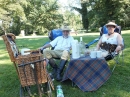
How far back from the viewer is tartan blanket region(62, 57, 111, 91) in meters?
2.93

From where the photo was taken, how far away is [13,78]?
3.73 meters

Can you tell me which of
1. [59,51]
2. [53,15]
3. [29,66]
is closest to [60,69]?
[59,51]

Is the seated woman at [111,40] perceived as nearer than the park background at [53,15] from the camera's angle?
Yes

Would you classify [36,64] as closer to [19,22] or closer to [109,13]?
[109,13]

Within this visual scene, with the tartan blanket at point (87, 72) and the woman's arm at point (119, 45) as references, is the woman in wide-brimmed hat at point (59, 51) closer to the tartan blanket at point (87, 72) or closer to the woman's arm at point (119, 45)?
the tartan blanket at point (87, 72)

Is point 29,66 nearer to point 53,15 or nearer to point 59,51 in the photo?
point 59,51

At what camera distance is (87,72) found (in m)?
2.99

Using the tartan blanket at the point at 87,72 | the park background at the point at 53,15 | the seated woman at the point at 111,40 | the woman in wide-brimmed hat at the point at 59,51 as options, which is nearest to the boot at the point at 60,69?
the woman in wide-brimmed hat at the point at 59,51

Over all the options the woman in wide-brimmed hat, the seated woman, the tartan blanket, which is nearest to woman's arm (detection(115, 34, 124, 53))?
the seated woman

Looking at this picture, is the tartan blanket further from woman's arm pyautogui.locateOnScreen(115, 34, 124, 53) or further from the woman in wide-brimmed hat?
woman's arm pyautogui.locateOnScreen(115, 34, 124, 53)

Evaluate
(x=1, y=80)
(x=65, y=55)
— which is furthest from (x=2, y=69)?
(x=65, y=55)

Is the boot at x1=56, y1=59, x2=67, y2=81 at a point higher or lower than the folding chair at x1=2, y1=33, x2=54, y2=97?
lower

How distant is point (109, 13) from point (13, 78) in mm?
24075

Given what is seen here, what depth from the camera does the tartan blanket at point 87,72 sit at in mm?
2930
